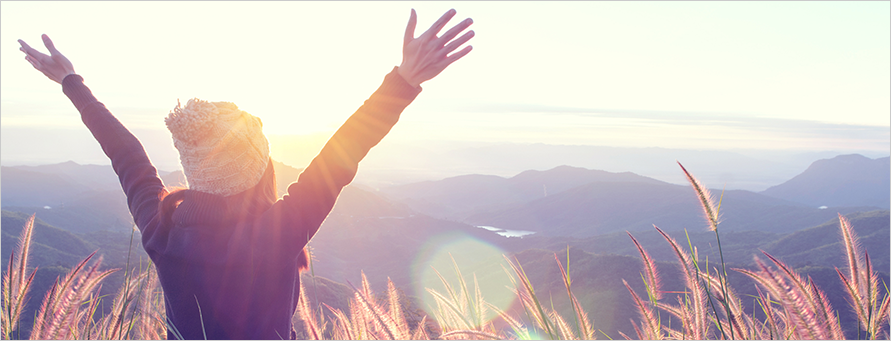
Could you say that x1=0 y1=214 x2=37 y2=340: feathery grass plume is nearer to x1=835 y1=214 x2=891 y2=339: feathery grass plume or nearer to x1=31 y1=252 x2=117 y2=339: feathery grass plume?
x1=31 y1=252 x2=117 y2=339: feathery grass plume

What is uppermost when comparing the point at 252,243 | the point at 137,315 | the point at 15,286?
the point at 252,243

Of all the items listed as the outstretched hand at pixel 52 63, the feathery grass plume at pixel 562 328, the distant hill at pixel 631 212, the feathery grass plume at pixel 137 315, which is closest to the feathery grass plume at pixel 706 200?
the feathery grass plume at pixel 562 328

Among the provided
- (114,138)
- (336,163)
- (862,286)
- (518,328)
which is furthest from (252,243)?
(862,286)

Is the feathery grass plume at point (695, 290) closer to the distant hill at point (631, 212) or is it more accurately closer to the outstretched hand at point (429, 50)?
the outstretched hand at point (429, 50)

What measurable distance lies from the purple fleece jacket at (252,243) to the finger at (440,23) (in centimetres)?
21

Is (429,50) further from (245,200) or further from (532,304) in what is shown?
(532,304)

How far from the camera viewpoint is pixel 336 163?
171 cm

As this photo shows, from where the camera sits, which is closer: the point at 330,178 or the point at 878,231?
the point at 330,178

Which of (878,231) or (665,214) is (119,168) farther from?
(665,214)

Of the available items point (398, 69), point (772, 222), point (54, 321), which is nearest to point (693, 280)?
point (398, 69)

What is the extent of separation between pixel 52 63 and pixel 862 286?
4530 millimetres

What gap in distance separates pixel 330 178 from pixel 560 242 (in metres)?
100

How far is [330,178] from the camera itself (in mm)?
1713

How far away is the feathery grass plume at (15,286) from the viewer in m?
2.60
